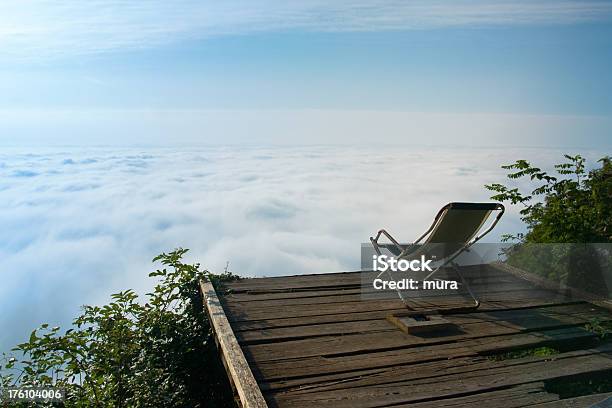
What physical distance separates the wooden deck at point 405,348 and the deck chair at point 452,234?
1.48 ft

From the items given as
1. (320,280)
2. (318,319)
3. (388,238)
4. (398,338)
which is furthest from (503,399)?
(320,280)

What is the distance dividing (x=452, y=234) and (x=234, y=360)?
229 cm

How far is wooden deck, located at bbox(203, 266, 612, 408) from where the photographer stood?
122 inches

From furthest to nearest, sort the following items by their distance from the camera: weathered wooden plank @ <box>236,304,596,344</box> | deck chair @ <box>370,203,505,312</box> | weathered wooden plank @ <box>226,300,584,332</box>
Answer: deck chair @ <box>370,203,505,312</box>
weathered wooden plank @ <box>226,300,584,332</box>
weathered wooden plank @ <box>236,304,596,344</box>

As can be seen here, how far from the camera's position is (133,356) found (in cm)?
446

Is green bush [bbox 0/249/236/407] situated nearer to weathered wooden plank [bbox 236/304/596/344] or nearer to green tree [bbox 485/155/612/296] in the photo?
weathered wooden plank [bbox 236/304/596/344]

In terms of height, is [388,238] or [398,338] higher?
[388,238]

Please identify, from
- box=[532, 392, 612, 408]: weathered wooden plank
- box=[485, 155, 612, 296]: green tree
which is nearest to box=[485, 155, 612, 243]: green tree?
box=[485, 155, 612, 296]: green tree

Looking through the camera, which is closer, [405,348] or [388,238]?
[405,348]

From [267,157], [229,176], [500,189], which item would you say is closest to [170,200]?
[229,176]

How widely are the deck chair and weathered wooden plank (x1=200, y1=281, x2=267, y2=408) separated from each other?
157 cm

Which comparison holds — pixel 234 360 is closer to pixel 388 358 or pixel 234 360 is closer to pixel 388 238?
pixel 388 358

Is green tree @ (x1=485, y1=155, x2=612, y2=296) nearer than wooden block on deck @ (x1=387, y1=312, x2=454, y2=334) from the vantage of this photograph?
No

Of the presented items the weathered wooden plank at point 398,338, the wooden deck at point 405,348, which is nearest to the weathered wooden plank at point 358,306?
the wooden deck at point 405,348
